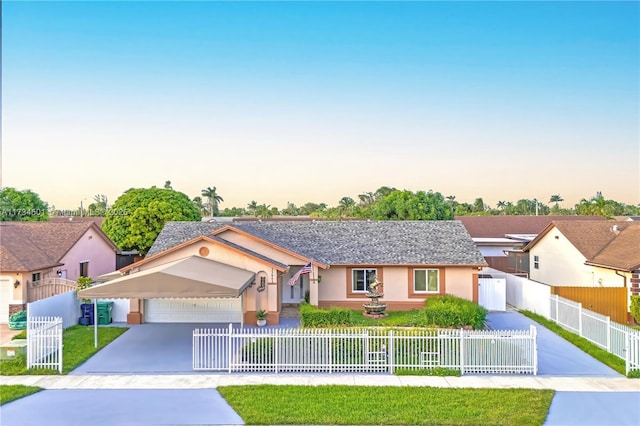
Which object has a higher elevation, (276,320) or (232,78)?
(232,78)

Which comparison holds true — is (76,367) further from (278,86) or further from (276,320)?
(278,86)

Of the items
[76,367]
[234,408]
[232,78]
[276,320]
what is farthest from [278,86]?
[234,408]

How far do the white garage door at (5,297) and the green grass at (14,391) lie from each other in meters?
11.3

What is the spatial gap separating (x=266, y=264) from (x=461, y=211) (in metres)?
80.2

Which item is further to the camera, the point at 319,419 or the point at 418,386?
the point at 418,386

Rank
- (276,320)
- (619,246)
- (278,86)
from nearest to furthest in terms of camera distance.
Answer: (276,320), (619,246), (278,86)

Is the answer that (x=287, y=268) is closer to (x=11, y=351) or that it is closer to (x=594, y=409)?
(x=11, y=351)

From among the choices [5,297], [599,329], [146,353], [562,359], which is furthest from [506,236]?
[5,297]

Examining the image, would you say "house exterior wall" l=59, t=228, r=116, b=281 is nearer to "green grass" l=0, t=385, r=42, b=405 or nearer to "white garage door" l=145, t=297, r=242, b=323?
"white garage door" l=145, t=297, r=242, b=323

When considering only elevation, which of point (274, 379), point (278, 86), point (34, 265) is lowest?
point (274, 379)

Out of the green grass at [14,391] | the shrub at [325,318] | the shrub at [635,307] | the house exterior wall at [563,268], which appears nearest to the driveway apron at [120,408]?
the green grass at [14,391]

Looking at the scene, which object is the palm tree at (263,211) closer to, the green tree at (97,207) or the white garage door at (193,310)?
the green tree at (97,207)

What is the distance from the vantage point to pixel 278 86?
27984 mm

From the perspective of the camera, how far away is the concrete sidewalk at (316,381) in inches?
524
